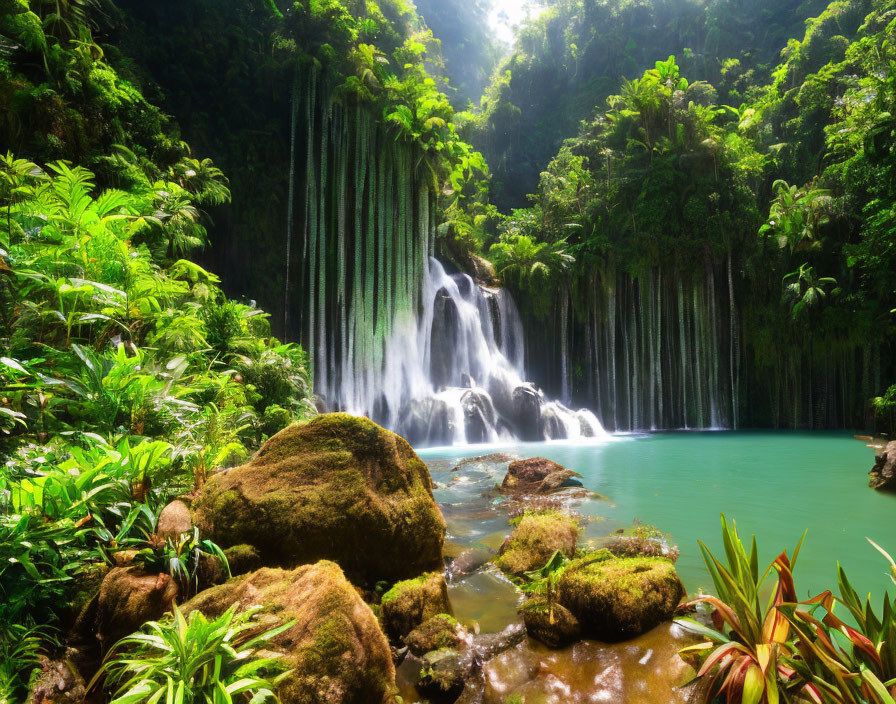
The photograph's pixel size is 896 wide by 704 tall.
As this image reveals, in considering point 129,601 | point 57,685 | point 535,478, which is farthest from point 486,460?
point 57,685

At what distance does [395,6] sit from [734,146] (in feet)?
52.9

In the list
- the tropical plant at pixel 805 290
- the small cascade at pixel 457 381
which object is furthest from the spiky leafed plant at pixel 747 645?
the tropical plant at pixel 805 290

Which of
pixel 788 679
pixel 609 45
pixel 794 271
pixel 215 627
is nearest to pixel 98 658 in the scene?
pixel 215 627

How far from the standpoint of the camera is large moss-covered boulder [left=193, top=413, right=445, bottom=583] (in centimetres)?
287

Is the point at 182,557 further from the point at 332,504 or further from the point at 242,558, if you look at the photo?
the point at 332,504

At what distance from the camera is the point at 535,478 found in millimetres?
7020

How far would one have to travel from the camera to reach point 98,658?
2016 millimetres

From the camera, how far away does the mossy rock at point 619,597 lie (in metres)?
2.80

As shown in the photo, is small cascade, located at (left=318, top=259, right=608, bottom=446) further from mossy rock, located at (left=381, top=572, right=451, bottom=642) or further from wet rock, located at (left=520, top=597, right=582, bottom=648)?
wet rock, located at (left=520, top=597, right=582, bottom=648)

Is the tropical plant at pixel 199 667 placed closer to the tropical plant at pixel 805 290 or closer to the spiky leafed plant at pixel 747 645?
the spiky leafed plant at pixel 747 645

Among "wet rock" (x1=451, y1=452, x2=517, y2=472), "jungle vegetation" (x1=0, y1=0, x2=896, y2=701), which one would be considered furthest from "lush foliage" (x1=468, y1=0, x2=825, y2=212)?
"wet rock" (x1=451, y1=452, x2=517, y2=472)

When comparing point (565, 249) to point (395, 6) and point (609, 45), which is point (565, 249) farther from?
point (609, 45)

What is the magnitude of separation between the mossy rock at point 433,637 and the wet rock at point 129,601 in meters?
1.34

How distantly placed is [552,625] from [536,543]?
1.10 metres
